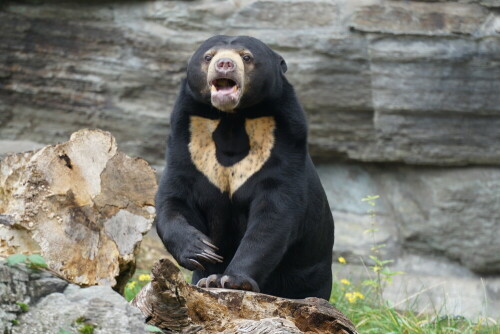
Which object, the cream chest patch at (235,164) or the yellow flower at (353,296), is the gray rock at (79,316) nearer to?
the cream chest patch at (235,164)

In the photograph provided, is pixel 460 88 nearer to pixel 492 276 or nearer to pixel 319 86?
pixel 319 86

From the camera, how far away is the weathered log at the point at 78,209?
4738mm

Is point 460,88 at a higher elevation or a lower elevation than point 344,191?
higher

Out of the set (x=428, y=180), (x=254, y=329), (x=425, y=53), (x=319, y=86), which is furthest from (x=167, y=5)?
(x=254, y=329)

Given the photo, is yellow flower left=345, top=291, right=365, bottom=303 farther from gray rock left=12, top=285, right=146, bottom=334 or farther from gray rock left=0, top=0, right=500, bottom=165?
gray rock left=12, top=285, right=146, bottom=334

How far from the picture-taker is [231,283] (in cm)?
456

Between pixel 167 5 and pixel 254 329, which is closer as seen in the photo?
pixel 254 329

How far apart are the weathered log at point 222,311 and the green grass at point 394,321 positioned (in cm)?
178

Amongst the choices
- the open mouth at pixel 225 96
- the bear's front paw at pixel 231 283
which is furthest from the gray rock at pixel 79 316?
the open mouth at pixel 225 96

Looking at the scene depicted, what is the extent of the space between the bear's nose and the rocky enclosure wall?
3.14m

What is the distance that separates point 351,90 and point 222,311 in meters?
4.56

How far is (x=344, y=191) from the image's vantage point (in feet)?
28.3

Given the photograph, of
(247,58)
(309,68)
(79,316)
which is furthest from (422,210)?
(79,316)

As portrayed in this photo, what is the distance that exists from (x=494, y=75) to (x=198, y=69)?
3682mm
